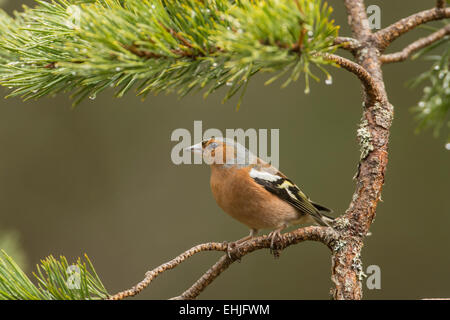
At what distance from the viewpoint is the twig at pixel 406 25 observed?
1510 mm

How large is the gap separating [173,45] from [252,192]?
3.72 feet

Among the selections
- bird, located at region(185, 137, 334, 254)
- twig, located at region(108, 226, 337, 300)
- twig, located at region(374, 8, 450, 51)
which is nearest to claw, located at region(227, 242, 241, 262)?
twig, located at region(108, 226, 337, 300)

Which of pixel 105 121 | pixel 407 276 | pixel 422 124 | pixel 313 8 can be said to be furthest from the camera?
pixel 105 121

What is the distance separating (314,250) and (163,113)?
6.28ft

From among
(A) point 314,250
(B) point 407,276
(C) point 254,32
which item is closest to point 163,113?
(A) point 314,250

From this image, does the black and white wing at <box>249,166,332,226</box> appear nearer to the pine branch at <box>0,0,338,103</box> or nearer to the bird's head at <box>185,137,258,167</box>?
the bird's head at <box>185,137,258,167</box>

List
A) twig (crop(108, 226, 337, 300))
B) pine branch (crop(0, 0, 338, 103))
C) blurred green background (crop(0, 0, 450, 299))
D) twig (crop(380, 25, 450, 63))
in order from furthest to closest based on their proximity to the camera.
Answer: blurred green background (crop(0, 0, 450, 299)) → twig (crop(380, 25, 450, 63)) → twig (crop(108, 226, 337, 300)) → pine branch (crop(0, 0, 338, 103))

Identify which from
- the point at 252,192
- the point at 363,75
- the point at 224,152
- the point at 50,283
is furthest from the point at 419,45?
the point at 50,283

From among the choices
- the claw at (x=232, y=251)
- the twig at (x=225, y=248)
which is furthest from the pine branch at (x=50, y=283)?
the claw at (x=232, y=251)

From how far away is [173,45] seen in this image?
1155 mm

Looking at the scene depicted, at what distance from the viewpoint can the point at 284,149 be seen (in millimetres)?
4566

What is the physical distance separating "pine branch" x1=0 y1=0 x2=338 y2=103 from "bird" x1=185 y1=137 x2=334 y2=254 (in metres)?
0.90

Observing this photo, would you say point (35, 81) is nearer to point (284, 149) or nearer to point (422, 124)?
point (422, 124)

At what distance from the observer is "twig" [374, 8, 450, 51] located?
1510mm
